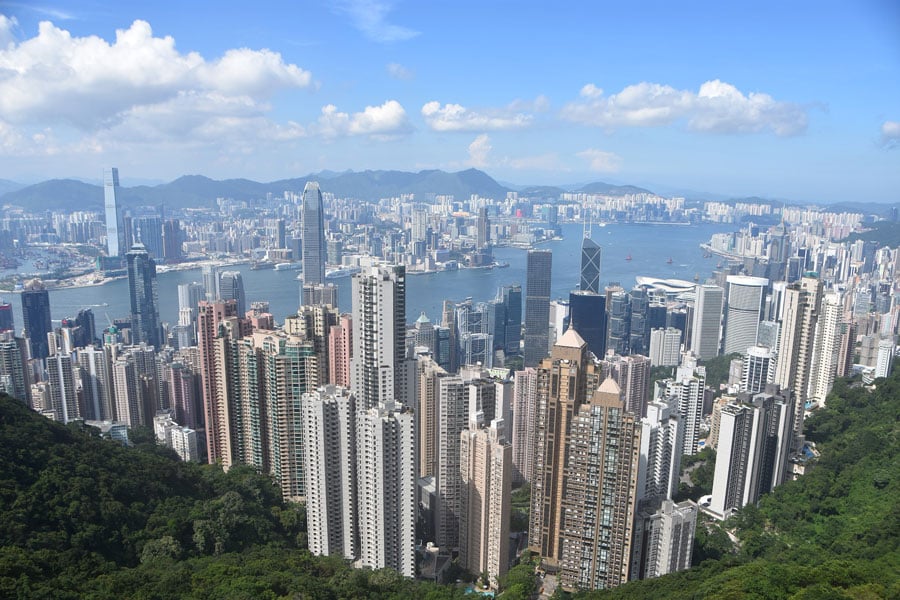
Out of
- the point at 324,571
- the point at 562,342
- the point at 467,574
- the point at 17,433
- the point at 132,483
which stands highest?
the point at 562,342

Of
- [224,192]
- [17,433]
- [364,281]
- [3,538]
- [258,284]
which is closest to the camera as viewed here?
[3,538]

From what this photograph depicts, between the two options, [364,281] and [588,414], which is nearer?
[588,414]

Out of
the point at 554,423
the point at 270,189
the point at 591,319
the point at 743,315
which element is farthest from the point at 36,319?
the point at 270,189

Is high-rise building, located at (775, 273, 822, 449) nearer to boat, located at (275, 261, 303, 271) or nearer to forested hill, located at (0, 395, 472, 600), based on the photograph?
forested hill, located at (0, 395, 472, 600)

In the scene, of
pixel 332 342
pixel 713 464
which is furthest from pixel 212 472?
pixel 713 464

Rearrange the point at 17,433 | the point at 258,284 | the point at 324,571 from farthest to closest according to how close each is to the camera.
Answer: the point at 258,284 < the point at 17,433 < the point at 324,571

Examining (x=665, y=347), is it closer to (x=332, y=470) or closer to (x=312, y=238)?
(x=332, y=470)

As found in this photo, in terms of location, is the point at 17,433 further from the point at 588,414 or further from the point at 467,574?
the point at 588,414
